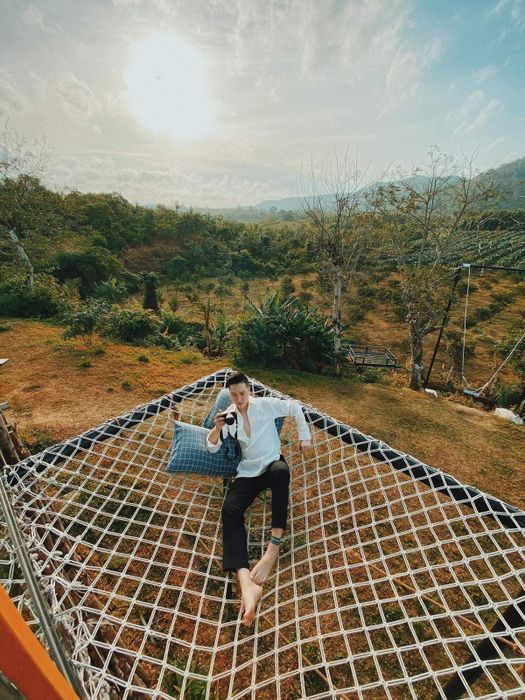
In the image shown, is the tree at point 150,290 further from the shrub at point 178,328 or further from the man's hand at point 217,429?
the man's hand at point 217,429

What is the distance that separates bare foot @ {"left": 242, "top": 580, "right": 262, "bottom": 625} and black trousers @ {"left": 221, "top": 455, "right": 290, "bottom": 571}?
0.28 ft

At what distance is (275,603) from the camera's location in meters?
1.52

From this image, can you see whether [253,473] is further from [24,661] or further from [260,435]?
[24,661]

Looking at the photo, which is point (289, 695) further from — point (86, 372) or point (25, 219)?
point (25, 219)

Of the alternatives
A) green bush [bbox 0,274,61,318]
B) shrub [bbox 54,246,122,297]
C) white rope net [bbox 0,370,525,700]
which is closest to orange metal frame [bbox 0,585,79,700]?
white rope net [bbox 0,370,525,700]

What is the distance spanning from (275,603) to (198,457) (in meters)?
0.93

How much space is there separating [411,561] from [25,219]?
9340mm

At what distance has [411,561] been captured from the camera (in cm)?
217

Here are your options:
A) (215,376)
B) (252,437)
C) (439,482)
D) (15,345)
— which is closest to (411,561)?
(439,482)

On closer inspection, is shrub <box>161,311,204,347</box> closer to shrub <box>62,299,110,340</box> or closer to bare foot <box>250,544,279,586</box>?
shrub <box>62,299,110,340</box>

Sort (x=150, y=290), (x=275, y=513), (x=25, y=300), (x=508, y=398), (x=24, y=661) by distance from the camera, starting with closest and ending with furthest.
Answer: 1. (x=24, y=661)
2. (x=275, y=513)
3. (x=508, y=398)
4. (x=25, y=300)
5. (x=150, y=290)

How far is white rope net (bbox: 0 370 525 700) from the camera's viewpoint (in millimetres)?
1213

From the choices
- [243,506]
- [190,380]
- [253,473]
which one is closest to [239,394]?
[253,473]

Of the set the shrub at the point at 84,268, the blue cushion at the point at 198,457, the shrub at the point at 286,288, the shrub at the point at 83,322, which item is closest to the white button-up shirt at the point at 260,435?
the blue cushion at the point at 198,457
